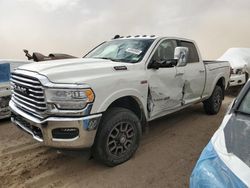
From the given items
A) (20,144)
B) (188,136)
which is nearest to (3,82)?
(20,144)

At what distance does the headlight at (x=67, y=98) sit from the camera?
10.3 feet

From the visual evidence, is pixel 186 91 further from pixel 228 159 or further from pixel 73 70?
pixel 228 159

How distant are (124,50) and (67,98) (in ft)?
5.88

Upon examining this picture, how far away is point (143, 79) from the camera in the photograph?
4016mm

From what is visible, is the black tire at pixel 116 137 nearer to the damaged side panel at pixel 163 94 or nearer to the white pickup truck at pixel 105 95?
the white pickup truck at pixel 105 95

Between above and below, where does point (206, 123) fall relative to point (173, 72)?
below

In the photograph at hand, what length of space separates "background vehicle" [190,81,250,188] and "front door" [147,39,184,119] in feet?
6.54

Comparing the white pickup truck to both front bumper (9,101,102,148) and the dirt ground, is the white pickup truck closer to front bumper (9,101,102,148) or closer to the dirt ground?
front bumper (9,101,102,148)

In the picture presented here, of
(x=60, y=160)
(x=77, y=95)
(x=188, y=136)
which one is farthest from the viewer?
(x=188, y=136)

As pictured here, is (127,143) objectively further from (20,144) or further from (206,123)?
(206,123)

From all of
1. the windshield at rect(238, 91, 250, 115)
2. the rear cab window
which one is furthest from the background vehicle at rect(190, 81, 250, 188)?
the rear cab window

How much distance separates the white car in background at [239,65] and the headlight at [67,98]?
6.95 meters

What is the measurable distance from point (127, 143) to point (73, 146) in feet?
3.08

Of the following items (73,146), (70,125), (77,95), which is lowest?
(73,146)
